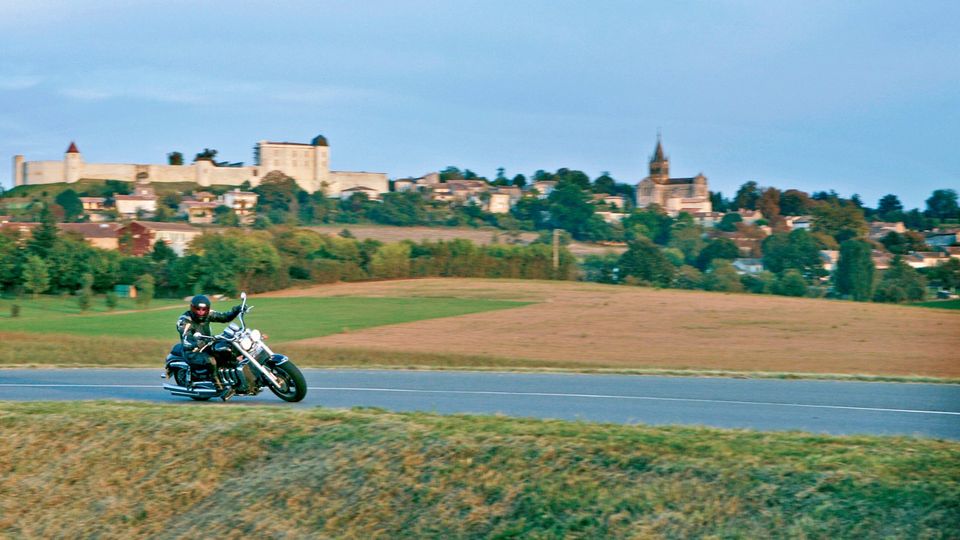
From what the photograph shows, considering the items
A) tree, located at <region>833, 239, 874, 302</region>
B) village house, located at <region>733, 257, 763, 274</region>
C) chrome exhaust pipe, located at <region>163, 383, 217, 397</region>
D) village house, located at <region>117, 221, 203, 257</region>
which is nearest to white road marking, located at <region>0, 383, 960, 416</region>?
chrome exhaust pipe, located at <region>163, 383, 217, 397</region>

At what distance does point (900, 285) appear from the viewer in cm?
5450

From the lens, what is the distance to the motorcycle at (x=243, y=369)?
43.0ft

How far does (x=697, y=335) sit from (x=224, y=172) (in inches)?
6278

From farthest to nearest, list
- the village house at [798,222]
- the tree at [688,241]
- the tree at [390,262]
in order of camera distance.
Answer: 1. the village house at [798,222]
2. the tree at [688,241]
3. the tree at [390,262]

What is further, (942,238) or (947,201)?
(942,238)

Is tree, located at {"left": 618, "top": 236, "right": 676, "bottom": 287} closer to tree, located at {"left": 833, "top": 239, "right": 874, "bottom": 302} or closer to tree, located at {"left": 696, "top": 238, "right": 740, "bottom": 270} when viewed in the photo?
tree, located at {"left": 696, "top": 238, "right": 740, "bottom": 270}

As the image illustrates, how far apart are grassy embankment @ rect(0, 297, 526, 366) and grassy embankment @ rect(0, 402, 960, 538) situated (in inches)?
539

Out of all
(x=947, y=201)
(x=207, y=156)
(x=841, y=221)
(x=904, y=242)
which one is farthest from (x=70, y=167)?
(x=947, y=201)

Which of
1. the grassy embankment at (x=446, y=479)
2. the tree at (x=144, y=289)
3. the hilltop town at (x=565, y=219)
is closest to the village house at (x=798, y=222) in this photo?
the hilltop town at (x=565, y=219)

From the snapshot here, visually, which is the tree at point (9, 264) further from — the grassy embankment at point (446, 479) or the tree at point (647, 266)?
the grassy embankment at point (446, 479)

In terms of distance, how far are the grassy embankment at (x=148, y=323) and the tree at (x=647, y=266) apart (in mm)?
23347

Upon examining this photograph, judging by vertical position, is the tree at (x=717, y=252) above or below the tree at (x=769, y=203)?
below

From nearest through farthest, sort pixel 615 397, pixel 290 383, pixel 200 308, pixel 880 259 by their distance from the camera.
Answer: pixel 290 383 < pixel 200 308 < pixel 615 397 < pixel 880 259

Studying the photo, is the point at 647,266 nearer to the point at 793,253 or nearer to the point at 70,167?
the point at 793,253
